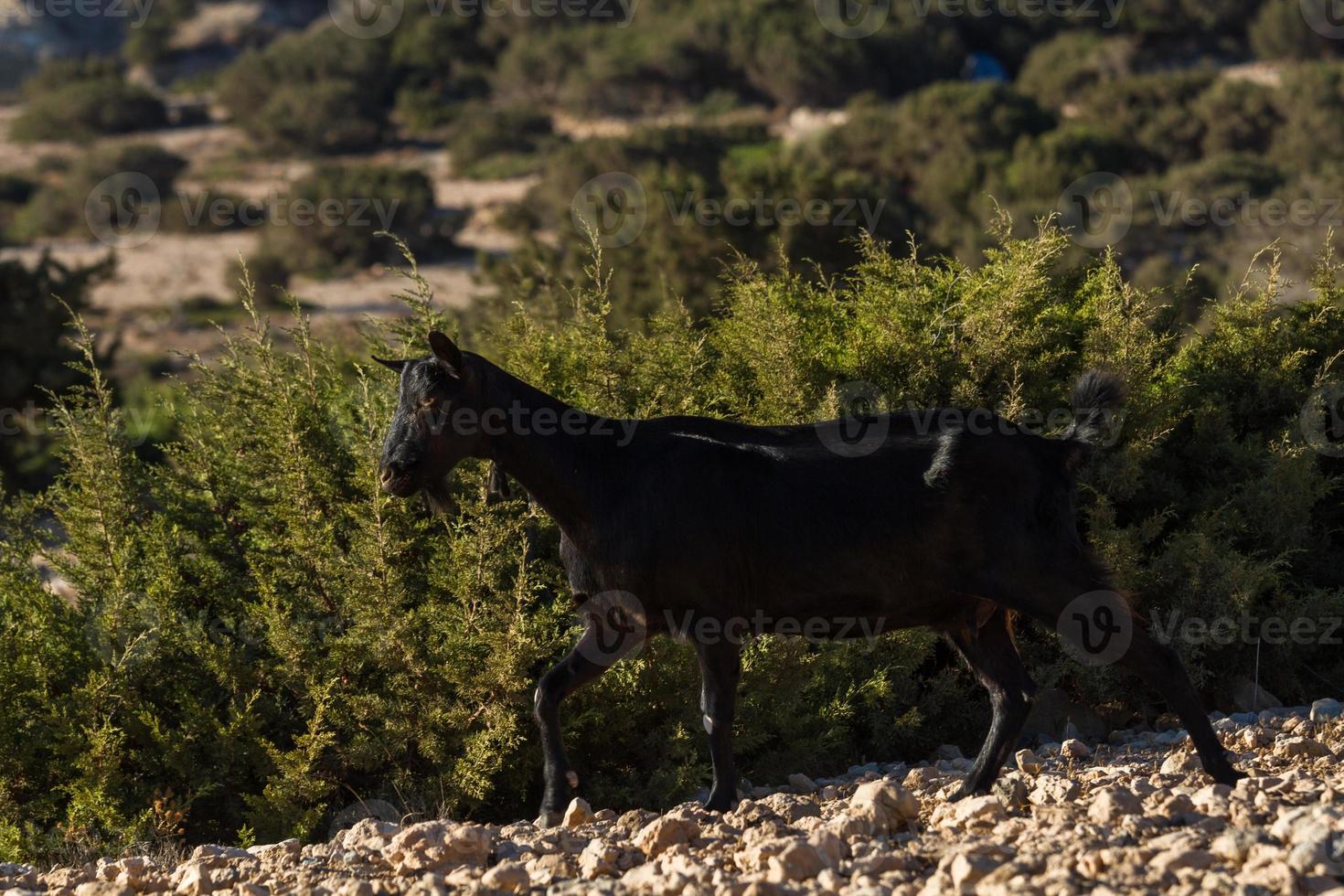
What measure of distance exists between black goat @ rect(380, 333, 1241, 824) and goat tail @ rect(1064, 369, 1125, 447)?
7cm

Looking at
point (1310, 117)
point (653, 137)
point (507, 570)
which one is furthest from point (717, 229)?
point (1310, 117)

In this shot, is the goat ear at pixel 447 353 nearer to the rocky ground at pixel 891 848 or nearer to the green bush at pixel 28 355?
the rocky ground at pixel 891 848

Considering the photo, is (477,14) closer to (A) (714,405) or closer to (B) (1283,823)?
(A) (714,405)

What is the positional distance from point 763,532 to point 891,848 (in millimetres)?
1543

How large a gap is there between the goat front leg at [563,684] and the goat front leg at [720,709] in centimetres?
34

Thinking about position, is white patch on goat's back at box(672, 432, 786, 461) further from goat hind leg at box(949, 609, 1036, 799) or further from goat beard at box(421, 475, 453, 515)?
goat hind leg at box(949, 609, 1036, 799)

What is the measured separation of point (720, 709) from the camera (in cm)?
666

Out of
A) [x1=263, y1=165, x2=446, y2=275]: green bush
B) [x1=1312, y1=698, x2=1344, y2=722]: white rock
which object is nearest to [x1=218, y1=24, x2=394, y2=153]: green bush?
[x1=263, y1=165, x2=446, y2=275]: green bush

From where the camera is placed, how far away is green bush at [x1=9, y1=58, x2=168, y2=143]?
67250mm

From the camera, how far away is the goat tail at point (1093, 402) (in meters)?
6.89

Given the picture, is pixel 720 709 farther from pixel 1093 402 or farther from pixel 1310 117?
pixel 1310 117

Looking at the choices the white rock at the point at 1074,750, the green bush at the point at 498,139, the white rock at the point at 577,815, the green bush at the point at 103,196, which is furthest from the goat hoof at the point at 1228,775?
the green bush at the point at 498,139

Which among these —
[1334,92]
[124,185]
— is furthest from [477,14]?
[1334,92]

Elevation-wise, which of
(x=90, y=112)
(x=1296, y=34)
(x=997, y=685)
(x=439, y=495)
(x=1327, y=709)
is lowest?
(x=1327, y=709)
